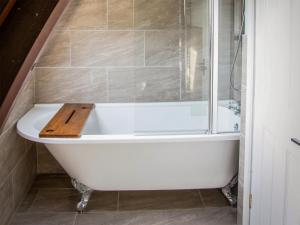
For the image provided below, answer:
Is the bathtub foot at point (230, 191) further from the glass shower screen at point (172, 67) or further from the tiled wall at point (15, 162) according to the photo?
the tiled wall at point (15, 162)

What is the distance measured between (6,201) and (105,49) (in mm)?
1715

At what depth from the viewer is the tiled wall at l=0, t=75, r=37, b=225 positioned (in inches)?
117

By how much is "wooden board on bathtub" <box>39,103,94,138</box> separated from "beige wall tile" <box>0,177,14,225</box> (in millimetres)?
472

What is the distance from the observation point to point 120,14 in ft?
13.0

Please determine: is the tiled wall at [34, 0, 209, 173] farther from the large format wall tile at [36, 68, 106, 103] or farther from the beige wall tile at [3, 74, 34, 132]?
the beige wall tile at [3, 74, 34, 132]

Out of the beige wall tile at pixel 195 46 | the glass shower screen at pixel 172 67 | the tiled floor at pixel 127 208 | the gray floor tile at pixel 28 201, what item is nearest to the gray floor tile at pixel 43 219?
the tiled floor at pixel 127 208

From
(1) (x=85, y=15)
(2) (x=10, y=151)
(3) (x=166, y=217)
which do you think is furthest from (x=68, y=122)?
(1) (x=85, y=15)

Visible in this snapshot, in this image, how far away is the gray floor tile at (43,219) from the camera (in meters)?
3.04

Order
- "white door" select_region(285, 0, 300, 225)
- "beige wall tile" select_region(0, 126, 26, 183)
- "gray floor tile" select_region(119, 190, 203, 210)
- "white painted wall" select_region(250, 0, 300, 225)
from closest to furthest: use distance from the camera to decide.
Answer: "white door" select_region(285, 0, 300, 225)
"white painted wall" select_region(250, 0, 300, 225)
"beige wall tile" select_region(0, 126, 26, 183)
"gray floor tile" select_region(119, 190, 203, 210)

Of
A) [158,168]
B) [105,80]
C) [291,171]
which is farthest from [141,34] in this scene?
[291,171]

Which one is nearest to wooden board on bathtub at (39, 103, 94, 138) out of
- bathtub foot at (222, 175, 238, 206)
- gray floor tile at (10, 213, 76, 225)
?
gray floor tile at (10, 213, 76, 225)

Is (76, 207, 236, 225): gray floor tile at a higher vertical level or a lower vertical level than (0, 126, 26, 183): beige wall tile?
lower

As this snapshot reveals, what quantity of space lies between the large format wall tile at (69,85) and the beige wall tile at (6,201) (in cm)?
114

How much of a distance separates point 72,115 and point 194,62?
112 centimetres
